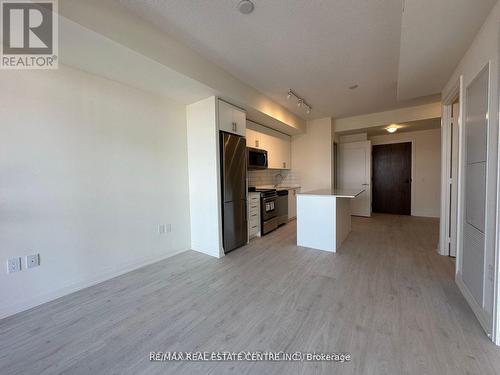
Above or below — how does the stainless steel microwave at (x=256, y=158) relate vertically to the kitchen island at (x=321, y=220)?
above

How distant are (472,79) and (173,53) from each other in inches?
117

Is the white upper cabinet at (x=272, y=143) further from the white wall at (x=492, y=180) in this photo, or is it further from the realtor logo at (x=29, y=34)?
the white wall at (x=492, y=180)

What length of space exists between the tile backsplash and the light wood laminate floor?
241 centimetres

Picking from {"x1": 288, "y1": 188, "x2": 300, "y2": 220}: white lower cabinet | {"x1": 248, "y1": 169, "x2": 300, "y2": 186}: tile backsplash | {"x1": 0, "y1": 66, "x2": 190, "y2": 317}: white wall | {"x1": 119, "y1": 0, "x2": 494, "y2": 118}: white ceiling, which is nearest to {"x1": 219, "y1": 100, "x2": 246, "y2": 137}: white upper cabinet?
{"x1": 119, "y1": 0, "x2": 494, "y2": 118}: white ceiling

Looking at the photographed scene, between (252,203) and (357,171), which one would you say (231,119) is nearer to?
(252,203)

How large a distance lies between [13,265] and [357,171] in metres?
6.76

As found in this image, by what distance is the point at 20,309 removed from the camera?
193 centimetres

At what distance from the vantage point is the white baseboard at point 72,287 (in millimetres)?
1899

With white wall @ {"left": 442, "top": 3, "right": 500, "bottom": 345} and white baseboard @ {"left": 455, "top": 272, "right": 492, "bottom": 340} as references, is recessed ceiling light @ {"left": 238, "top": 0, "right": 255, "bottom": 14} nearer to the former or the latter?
white wall @ {"left": 442, "top": 3, "right": 500, "bottom": 345}

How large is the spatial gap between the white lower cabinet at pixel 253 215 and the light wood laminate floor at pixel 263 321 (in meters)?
1.19

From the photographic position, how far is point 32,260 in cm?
200

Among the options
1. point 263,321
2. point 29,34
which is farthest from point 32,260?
point 263,321

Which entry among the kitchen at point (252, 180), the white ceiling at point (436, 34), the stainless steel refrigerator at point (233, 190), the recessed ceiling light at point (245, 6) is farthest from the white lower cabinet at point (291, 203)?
the recessed ceiling light at point (245, 6)

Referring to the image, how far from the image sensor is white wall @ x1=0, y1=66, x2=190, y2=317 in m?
1.92
